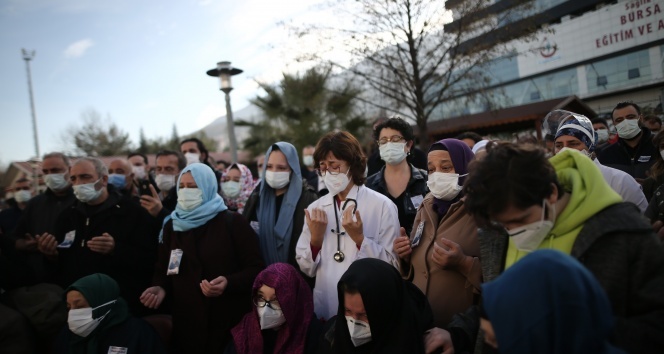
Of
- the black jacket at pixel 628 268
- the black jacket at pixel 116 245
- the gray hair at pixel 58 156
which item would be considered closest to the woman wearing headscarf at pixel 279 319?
the black jacket at pixel 116 245

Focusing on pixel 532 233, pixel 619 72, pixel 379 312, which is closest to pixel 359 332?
pixel 379 312

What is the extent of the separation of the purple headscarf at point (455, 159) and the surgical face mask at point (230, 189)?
330cm

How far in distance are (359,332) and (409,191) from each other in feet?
5.79

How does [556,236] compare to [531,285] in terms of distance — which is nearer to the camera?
[531,285]

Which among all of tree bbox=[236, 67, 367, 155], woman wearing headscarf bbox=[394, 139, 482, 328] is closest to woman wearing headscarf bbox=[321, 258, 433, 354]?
woman wearing headscarf bbox=[394, 139, 482, 328]

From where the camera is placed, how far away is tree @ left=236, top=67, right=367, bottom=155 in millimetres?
17250

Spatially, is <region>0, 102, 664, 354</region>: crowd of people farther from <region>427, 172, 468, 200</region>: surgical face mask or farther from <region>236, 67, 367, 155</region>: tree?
<region>236, 67, 367, 155</region>: tree

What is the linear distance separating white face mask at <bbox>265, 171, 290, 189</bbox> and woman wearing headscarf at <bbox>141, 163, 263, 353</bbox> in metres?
0.59

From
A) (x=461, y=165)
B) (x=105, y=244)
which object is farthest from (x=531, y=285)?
(x=105, y=244)

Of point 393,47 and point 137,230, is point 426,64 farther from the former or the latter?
point 137,230

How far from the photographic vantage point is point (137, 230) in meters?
3.74

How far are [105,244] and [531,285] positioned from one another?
334cm

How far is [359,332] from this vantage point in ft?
6.91

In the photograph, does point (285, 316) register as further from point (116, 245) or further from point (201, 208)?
point (116, 245)
